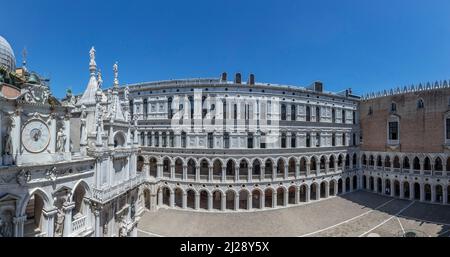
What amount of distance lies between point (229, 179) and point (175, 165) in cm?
821

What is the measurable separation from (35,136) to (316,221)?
89.9 ft

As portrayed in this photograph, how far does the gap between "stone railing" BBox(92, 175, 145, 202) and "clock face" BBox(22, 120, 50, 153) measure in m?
4.26

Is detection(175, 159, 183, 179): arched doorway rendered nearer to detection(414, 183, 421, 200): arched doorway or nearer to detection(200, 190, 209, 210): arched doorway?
detection(200, 190, 209, 210): arched doorway

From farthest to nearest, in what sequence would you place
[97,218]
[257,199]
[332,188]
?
[332,188], [257,199], [97,218]

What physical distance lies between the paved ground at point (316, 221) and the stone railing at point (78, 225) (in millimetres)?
9897

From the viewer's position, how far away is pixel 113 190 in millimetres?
15812

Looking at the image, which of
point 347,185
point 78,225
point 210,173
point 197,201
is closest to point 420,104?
point 347,185

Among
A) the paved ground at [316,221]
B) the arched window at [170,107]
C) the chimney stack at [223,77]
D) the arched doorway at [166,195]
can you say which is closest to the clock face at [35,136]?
the paved ground at [316,221]

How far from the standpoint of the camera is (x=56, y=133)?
480 inches

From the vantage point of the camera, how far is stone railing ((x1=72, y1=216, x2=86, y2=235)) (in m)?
13.1

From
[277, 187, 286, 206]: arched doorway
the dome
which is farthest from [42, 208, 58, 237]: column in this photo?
[277, 187, 286, 206]: arched doorway

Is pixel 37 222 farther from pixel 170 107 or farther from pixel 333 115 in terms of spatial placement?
pixel 333 115
